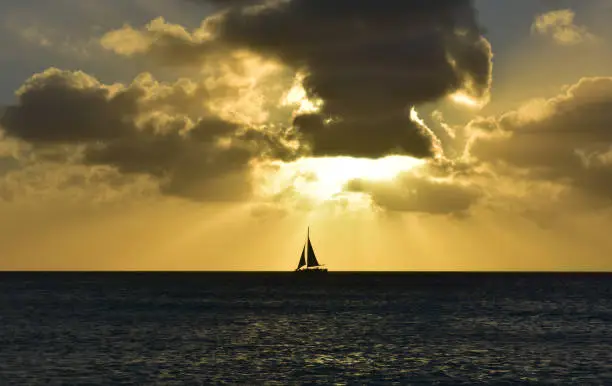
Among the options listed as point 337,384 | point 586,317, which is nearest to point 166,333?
point 337,384

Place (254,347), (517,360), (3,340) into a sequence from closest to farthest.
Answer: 1. (517,360)
2. (254,347)
3. (3,340)

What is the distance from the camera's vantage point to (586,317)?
12006 centimetres

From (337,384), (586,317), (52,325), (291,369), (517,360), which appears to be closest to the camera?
(337,384)

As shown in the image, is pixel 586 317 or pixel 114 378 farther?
pixel 586 317

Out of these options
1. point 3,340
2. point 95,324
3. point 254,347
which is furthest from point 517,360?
point 95,324

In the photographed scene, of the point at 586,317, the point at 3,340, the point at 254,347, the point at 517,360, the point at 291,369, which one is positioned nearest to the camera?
the point at 291,369

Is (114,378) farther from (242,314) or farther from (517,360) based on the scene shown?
(242,314)

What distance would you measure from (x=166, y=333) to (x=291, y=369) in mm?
31800

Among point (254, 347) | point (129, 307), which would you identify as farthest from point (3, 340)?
point (129, 307)

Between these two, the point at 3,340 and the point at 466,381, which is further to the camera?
the point at 3,340

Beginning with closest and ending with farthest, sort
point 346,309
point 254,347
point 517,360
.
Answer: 1. point 517,360
2. point 254,347
3. point 346,309

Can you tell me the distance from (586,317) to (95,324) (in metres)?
67.4

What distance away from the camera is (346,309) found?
139m

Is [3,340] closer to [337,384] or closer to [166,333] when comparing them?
[166,333]
